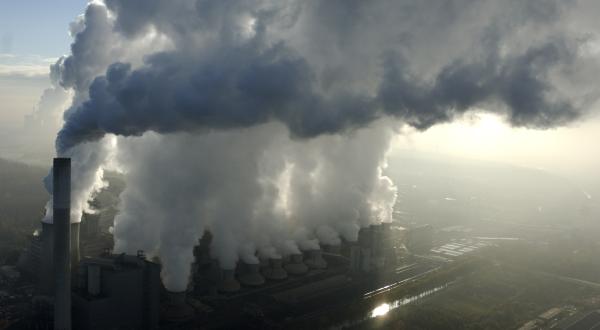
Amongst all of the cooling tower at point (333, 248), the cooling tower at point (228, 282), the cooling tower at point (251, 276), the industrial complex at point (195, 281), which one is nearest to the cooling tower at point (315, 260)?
the industrial complex at point (195, 281)

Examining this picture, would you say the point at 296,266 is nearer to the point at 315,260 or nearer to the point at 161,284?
the point at 315,260

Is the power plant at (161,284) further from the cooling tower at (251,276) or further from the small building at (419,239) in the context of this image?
the small building at (419,239)

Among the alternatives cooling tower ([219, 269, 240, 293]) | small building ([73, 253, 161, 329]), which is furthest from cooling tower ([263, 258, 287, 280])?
small building ([73, 253, 161, 329])

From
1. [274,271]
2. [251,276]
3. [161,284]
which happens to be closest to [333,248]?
[274,271]

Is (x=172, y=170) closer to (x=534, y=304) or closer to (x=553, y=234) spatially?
(x=534, y=304)

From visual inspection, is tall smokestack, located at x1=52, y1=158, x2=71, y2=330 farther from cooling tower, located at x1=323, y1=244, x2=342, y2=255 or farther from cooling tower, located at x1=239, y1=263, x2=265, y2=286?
cooling tower, located at x1=323, y1=244, x2=342, y2=255

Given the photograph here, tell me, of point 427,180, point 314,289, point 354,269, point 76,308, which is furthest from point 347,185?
point 427,180
